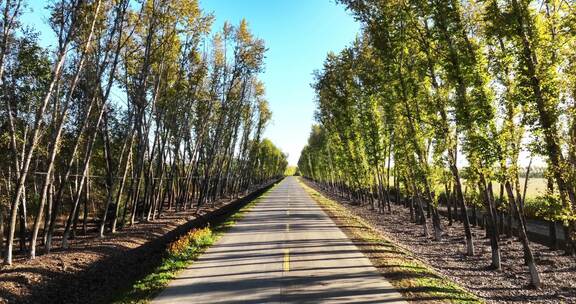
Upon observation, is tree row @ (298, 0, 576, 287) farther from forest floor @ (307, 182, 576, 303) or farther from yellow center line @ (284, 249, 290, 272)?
yellow center line @ (284, 249, 290, 272)

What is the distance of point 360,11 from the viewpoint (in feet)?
74.2

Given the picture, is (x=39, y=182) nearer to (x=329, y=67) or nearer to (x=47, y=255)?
(x=47, y=255)

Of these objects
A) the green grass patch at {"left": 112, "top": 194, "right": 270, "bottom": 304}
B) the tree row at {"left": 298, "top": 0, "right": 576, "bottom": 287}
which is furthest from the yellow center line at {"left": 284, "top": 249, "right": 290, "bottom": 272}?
the tree row at {"left": 298, "top": 0, "right": 576, "bottom": 287}

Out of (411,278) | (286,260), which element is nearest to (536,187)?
(411,278)

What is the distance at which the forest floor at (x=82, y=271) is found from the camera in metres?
12.4

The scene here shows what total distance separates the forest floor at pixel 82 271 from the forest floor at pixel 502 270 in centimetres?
1171

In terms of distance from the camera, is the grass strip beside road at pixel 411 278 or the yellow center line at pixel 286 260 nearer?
the grass strip beside road at pixel 411 278

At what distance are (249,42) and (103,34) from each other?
1759cm

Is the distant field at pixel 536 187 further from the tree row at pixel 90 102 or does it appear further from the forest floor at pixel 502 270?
the tree row at pixel 90 102

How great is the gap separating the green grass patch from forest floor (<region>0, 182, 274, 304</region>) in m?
0.93

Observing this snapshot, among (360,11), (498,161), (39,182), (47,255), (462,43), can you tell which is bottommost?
(47,255)

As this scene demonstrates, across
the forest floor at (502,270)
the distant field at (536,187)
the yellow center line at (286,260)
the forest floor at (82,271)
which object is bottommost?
the forest floor at (82,271)

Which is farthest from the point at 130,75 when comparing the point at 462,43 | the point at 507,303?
the point at 507,303

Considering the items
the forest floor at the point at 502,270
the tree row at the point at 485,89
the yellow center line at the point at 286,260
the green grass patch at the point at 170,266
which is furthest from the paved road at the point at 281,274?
the tree row at the point at 485,89
